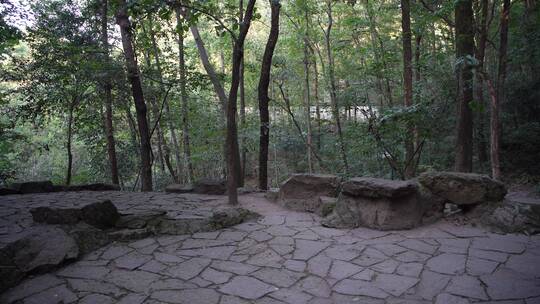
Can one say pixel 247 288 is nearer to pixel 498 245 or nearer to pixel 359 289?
pixel 359 289

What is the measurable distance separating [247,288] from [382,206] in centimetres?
225

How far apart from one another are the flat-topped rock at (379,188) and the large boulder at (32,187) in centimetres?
664

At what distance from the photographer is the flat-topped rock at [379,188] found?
4395 mm

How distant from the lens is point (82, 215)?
4324 mm

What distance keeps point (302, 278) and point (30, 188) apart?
274 inches

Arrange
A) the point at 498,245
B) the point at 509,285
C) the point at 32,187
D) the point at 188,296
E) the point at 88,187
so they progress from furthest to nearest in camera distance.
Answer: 1. the point at 88,187
2. the point at 32,187
3. the point at 498,245
4. the point at 188,296
5. the point at 509,285

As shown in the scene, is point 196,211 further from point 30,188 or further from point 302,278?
point 30,188

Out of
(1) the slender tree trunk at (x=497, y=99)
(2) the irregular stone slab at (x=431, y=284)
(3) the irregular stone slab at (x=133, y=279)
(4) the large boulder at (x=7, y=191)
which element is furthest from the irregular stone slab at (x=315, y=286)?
(4) the large boulder at (x=7, y=191)

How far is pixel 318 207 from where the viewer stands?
219 inches

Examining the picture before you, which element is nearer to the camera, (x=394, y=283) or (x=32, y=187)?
(x=394, y=283)

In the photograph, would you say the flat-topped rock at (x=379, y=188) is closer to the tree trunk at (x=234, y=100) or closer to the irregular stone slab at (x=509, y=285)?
the irregular stone slab at (x=509, y=285)

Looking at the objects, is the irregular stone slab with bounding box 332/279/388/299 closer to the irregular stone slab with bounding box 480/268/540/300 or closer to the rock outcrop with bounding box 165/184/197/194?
the irregular stone slab with bounding box 480/268/540/300

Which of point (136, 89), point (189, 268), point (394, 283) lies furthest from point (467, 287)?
point (136, 89)

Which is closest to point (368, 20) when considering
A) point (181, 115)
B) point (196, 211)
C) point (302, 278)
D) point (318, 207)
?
point (181, 115)
